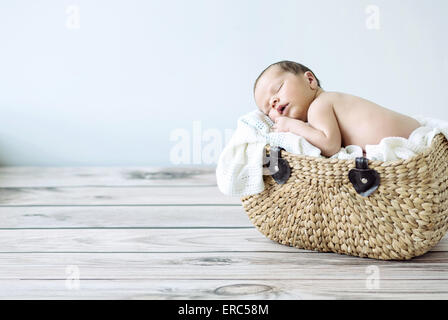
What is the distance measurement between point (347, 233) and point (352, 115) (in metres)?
0.26

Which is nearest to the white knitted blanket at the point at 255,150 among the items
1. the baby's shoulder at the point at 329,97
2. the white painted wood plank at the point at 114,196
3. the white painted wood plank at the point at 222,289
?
the baby's shoulder at the point at 329,97

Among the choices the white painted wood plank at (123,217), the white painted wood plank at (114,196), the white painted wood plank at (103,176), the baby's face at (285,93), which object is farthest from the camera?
the white painted wood plank at (103,176)

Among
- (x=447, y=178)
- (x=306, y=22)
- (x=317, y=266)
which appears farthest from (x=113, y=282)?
(x=306, y=22)

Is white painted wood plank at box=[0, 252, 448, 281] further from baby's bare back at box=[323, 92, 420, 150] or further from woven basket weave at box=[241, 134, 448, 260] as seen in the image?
baby's bare back at box=[323, 92, 420, 150]


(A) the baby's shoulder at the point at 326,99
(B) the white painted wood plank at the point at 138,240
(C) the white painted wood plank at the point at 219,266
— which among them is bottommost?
(B) the white painted wood plank at the point at 138,240

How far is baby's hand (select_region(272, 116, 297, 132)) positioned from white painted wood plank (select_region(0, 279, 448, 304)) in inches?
13.8

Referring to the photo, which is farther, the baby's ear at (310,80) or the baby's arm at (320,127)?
the baby's ear at (310,80)

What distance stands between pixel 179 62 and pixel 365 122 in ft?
3.70

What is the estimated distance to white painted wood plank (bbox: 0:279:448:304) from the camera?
0.88m

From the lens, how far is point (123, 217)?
4.60ft

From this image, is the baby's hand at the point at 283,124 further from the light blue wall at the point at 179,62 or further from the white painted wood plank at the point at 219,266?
the light blue wall at the point at 179,62

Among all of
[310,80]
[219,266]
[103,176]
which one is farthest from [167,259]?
[103,176]

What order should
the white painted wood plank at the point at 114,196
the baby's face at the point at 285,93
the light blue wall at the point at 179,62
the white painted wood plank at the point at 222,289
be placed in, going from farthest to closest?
1. the light blue wall at the point at 179,62
2. the white painted wood plank at the point at 114,196
3. the baby's face at the point at 285,93
4. the white painted wood plank at the point at 222,289

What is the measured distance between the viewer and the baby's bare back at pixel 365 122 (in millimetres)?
1099
